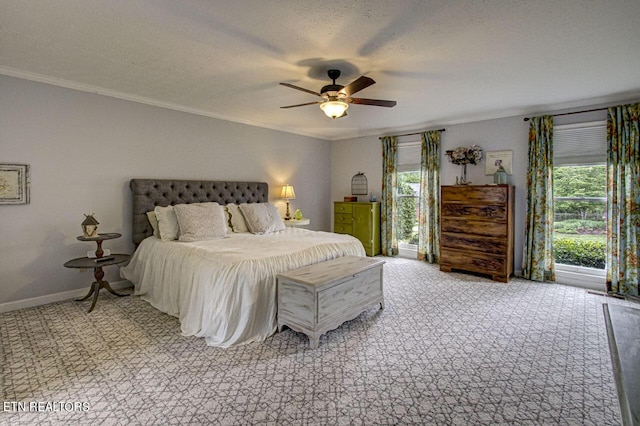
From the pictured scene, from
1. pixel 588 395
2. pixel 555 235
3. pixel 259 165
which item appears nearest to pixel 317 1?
pixel 588 395

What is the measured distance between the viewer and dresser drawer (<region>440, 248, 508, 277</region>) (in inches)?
182

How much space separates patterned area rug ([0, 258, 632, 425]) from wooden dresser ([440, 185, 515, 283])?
1.23 m

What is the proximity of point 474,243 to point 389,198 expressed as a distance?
6.19 ft

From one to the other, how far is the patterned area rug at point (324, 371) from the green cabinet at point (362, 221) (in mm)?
2795

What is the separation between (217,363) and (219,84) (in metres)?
2.92

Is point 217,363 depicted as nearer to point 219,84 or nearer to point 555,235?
point 219,84

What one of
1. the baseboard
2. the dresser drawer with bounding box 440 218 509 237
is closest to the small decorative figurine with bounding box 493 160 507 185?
the dresser drawer with bounding box 440 218 509 237

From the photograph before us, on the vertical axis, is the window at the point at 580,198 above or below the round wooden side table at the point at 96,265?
above

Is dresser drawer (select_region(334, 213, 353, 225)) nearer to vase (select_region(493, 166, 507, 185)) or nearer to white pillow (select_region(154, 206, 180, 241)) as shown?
vase (select_region(493, 166, 507, 185))

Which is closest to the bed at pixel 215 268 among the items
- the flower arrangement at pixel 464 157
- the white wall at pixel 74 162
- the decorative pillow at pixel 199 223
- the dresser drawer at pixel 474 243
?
the decorative pillow at pixel 199 223

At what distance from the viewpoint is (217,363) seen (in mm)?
2416

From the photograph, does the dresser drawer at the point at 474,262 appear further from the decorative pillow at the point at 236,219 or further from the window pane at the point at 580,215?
the decorative pillow at the point at 236,219

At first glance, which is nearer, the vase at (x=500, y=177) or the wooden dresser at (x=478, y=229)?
the wooden dresser at (x=478, y=229)

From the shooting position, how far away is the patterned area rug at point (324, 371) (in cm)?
189
